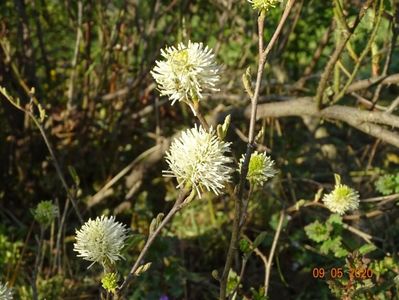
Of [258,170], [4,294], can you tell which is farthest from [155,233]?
[4,294]

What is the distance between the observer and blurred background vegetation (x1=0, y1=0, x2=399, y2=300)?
9.12 ft

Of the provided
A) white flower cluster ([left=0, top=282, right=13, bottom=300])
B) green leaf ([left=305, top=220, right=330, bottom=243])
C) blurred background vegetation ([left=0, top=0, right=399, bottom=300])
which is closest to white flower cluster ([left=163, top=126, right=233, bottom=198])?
white flower cluster ([left=0, top=282, right=13, bottom=300])

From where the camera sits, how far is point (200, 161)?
134cm

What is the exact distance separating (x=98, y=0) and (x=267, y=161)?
184 cm

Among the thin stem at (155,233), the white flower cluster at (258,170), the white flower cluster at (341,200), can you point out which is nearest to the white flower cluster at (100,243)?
the thin stem at (155,233)

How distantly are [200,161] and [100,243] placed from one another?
0.36 meters

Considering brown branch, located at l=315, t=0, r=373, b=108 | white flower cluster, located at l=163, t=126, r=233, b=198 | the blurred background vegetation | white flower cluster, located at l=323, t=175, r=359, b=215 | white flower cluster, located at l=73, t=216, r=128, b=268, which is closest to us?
white flower cluster, located at l=163, t=126, r=233, b=198

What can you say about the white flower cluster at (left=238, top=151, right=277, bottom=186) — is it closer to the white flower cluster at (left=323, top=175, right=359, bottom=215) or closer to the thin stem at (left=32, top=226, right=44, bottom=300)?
the white flower cluster at (left=323, top=175, right=359, bottom=215)

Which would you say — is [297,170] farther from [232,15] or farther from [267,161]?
[267,161]

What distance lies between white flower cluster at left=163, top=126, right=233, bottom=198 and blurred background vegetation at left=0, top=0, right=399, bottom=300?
1.31m

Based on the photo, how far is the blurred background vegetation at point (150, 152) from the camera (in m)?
2.78

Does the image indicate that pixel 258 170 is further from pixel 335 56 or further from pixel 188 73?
pixel 335 56

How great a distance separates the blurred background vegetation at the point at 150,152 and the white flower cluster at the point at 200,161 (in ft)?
4.30

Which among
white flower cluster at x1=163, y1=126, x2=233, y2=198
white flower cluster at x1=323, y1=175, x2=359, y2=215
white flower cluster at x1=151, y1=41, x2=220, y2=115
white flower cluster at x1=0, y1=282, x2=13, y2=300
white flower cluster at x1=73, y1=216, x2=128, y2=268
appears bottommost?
white flower cluster at x1=323, y1=175, x2=359, y2=215
